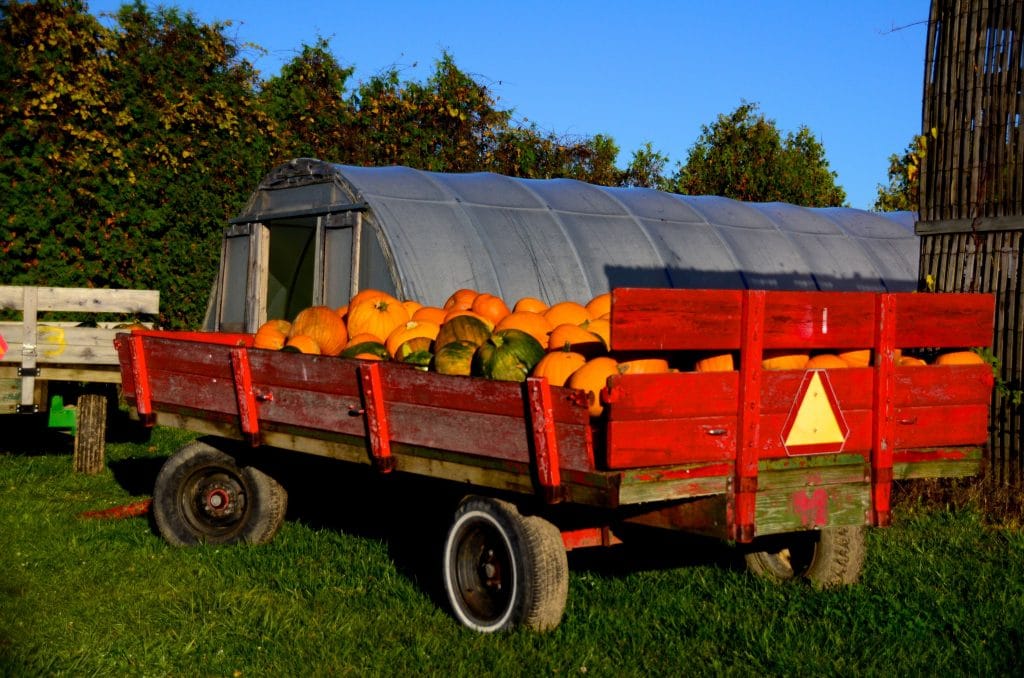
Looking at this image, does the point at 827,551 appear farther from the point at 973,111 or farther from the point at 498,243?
the point at 498,243

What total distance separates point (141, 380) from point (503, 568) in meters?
3.34

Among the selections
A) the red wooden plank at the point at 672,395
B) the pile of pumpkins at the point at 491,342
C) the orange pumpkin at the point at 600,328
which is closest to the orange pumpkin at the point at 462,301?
the pile of pumpkins at the point at 491,342

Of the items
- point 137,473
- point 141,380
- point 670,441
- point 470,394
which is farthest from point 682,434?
point 137,473

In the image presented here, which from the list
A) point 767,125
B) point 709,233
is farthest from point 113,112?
point 767,125

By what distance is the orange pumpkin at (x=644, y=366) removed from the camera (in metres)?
5.03

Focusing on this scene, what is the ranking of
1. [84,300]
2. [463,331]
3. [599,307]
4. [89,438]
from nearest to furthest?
[463,331]
[599,307]
[84,300]
[89,438]

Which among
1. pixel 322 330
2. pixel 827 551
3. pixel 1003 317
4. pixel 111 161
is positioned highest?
pixel 111 161

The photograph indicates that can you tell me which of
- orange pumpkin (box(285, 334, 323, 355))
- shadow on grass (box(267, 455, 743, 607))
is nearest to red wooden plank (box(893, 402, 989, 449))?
shadow on grass (box(267, 455, 743, 607))

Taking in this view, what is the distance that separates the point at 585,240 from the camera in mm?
14805

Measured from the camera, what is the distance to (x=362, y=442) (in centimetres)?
603

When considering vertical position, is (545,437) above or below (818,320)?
below

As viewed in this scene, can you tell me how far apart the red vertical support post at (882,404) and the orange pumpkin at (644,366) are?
104 centimetres

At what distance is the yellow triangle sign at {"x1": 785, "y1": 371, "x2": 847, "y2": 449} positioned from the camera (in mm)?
5121

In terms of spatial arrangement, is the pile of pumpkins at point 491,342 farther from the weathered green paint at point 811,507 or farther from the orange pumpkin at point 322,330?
the weathered green paint at point 811,507
